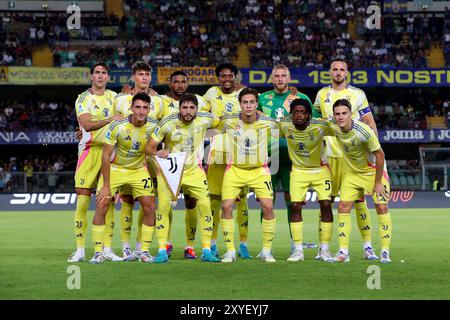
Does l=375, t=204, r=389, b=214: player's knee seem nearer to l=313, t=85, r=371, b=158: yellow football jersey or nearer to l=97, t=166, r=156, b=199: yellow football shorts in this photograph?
l=313, t=85, r=371, b=158: yellow football jersey

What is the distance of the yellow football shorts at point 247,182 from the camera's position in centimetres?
1043

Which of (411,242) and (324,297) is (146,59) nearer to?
(411,242)

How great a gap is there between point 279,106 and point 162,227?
2.21 metres

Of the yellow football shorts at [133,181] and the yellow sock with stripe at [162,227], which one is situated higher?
the yellow football shorts at [133,181]

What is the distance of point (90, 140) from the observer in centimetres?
1101

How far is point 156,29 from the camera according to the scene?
128 ft

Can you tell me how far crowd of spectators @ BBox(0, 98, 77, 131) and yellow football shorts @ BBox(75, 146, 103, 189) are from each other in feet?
84.9

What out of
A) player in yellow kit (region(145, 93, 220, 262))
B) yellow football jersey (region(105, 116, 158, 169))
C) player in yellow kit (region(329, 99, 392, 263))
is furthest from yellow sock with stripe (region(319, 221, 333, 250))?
yellow football jersey (region(105, 116, 158, 169))

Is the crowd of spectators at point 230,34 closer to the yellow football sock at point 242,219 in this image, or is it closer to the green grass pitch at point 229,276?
the green grass pitch at point 229,276

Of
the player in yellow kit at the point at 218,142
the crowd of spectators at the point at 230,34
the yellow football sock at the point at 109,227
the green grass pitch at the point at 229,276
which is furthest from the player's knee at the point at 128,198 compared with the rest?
the crowd of spectators at the point at 230,34

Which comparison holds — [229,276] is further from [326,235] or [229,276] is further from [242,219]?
[242,219]

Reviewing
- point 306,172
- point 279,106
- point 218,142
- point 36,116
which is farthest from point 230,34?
point 306,172

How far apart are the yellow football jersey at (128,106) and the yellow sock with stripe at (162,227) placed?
4.23 ft
